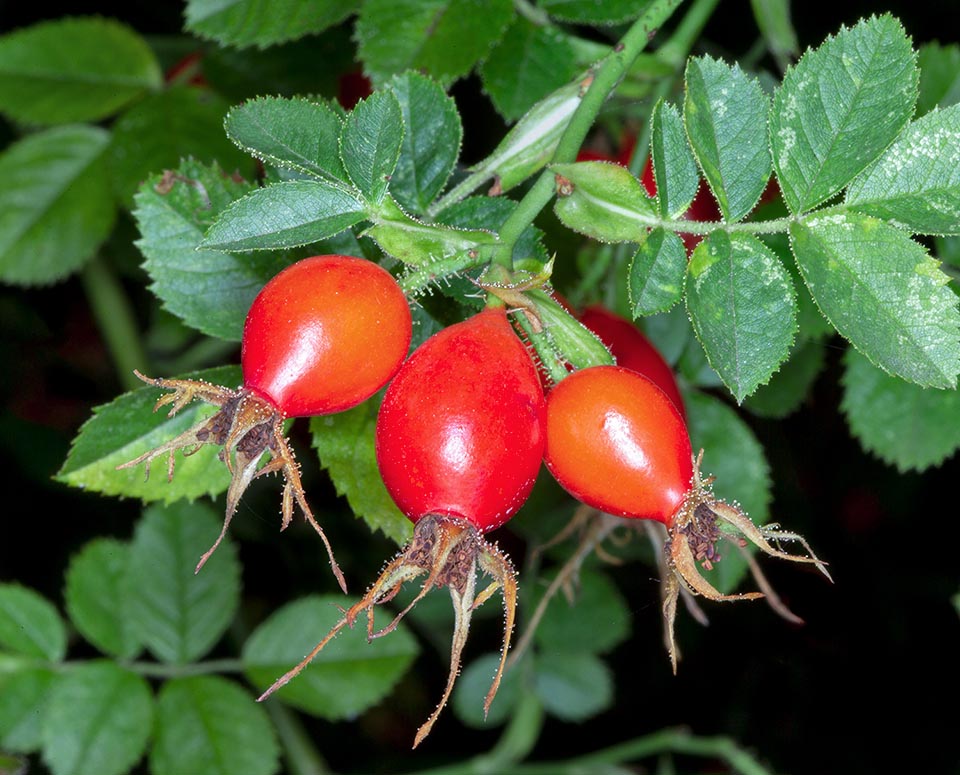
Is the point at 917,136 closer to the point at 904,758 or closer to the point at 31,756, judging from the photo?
the point at 904,758

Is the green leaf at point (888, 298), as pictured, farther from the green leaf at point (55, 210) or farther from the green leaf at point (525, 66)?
the green leaf at point (55, 210)

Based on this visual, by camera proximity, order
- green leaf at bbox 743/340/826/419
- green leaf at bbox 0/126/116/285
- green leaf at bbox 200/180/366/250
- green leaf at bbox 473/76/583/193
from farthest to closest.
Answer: green leaf at bbox 0/126/116/285
green leaf at bbox 743/340/826/419
green leaf at bbox 473/76/583/193
green leaf at bbox 200/180/366/250

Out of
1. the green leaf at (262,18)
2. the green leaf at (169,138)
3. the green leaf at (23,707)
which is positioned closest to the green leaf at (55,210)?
the green leaf at (169,138)

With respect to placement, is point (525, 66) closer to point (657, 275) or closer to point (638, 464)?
point (657, 275)

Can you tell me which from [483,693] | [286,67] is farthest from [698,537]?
[483,693]

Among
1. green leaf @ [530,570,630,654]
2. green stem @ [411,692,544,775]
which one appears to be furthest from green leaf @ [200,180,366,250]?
green stem @ [411,692,544,775]

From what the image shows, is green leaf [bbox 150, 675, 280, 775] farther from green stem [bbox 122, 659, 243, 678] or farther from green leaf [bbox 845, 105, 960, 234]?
green leaf [bbox 845, 105, 960, 234]
